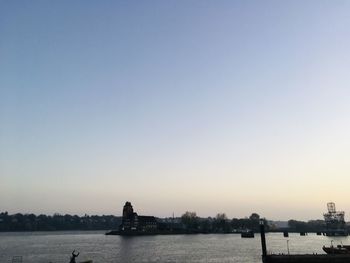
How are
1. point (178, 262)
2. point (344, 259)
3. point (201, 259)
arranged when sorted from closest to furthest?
point (344, 259), point (178, 262), point (201, 259)

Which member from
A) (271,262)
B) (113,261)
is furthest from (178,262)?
(271,262)

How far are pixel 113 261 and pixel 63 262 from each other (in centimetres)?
1129

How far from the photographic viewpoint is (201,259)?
9756cm

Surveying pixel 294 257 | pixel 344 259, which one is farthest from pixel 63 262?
pixel 344 259

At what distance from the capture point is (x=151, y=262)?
92250mm

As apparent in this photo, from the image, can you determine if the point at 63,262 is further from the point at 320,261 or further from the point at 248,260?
the point at 320,261

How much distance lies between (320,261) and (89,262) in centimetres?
4049

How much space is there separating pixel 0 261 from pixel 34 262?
1035 cm

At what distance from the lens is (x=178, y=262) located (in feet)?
299

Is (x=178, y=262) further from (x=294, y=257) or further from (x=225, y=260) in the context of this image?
(x=294, y=257)

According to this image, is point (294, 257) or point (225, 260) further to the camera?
point (225, 260)

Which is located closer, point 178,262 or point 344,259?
point 344,259

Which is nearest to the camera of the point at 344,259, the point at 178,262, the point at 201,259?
the point at 344,259

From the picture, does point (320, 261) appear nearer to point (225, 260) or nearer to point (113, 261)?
point (225, 260)
